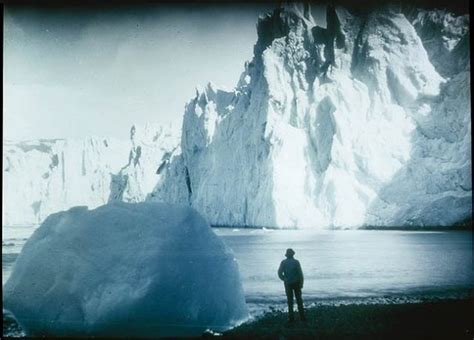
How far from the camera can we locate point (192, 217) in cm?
488

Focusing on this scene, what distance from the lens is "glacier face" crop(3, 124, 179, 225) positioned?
5.86 metres

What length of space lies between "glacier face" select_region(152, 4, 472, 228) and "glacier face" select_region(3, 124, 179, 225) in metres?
2.12

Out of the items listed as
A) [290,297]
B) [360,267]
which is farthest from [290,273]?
[360,267]

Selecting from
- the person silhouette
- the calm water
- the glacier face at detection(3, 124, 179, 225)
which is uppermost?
the glacier face at detection(3, 124, 179, 225)

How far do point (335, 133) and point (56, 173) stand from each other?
404 inches

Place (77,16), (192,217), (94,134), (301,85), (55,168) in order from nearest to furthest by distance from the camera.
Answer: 1. (192,217)
2. (77,16)
3. (94,134)
4. (55,168)
5. (301,85)

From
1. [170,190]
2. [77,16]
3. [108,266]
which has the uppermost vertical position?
[77,16]

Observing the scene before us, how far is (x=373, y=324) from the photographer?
4.71 meters

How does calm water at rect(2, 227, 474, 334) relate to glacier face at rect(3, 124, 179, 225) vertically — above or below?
below

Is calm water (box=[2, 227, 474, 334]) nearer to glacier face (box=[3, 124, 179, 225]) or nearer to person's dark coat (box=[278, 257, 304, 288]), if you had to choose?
glacier face (box=[3, 124, 179, 225])

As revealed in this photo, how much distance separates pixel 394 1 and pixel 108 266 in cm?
447

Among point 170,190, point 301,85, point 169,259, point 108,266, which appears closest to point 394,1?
point 169,259

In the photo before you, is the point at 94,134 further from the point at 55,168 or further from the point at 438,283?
the point at 438,283

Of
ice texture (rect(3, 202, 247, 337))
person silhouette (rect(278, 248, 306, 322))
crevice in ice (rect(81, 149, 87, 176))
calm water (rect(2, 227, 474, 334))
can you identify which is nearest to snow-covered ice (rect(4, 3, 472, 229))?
crevice in ice (rect(81, 149, 87, 176))
